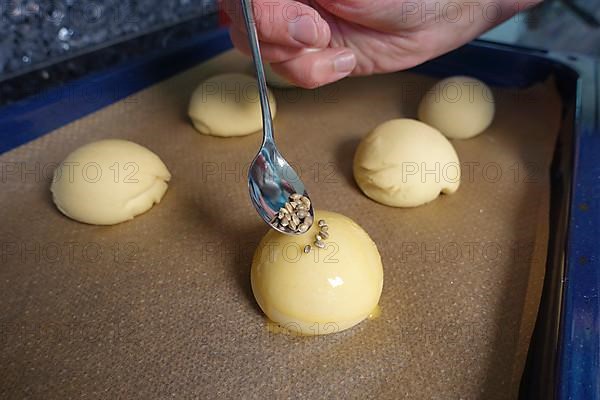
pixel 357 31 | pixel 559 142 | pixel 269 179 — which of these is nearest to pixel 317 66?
pixel 357 31

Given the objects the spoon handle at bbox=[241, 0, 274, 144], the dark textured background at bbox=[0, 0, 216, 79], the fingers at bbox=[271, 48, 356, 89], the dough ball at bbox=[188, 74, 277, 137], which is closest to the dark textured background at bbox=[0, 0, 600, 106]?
the dark textured background at bbox=[0, 0, 216, 79]

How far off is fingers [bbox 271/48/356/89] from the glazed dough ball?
1.02ft

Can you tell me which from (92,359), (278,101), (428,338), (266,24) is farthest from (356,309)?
(278,101)

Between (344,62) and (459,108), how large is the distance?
29cm

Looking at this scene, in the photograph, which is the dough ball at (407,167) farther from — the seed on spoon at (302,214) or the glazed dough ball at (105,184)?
the glazed dough ball at (105,184)

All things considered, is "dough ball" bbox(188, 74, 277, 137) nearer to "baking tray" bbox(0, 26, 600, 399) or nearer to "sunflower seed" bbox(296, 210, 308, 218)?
"baking tray" bbox(0, 26, 600, 399)

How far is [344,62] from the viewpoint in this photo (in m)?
0.96

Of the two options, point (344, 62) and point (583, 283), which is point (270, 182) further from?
point (583, 283)

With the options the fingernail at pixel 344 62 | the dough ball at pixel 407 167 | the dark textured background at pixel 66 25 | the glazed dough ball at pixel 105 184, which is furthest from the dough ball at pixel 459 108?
the dark textured background at pixel 66 25

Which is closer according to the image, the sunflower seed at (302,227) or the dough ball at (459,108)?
the sunflower seed at (302,227)

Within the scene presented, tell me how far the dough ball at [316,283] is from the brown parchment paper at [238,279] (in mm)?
31

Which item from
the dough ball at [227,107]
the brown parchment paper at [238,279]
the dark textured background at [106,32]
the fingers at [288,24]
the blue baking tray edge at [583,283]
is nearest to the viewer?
the blue baking tray edge at [583,283]

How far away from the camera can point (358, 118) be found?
1179mm

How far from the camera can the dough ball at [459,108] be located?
3.58 feet
